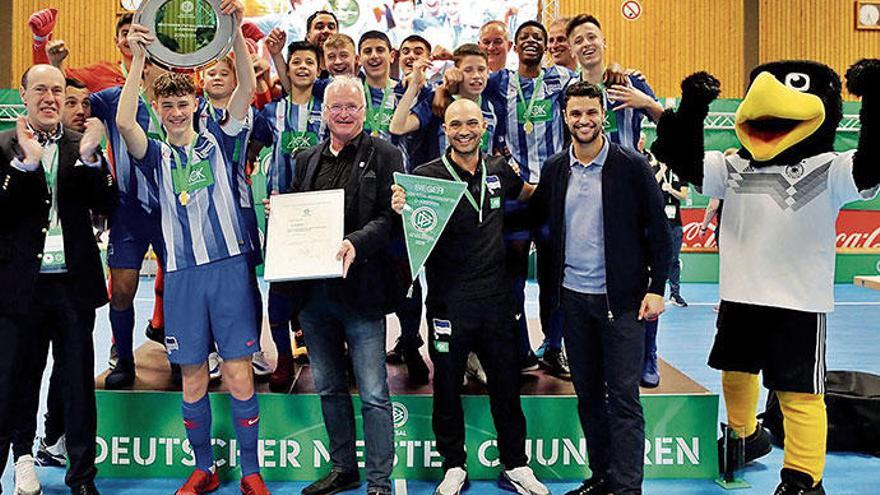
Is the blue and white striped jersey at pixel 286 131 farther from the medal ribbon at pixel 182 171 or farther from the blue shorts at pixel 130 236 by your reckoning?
the medal ribbon at pixel 182 171

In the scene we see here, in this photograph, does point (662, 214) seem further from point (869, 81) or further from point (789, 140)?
point (869, 81)

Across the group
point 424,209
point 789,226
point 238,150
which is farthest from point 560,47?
point 238,150

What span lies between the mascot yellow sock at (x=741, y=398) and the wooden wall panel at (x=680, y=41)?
12814 millimetres

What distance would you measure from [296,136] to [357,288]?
1.25m

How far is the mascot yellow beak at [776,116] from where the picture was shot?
11.6 ft

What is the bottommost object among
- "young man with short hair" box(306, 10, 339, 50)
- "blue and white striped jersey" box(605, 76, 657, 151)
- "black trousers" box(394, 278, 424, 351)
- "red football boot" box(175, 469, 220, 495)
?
"red football boot" box(175, 469, 220, 495)

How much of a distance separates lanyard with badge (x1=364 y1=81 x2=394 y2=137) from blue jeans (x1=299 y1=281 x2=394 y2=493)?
4.21 feet

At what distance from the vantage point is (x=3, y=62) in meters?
15.3

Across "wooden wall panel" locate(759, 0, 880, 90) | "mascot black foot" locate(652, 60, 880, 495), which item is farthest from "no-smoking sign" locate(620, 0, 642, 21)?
"mascot black foot" locate(652, 60, 880, 495)

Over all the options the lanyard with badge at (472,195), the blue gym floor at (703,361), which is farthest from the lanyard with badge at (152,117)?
the blue gym floor at (703,361)

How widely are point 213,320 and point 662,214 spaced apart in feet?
7.09

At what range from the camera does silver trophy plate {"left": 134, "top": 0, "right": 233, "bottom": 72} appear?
355 cm

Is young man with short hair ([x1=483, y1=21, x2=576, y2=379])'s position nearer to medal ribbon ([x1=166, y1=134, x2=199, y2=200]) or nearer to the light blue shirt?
the light blue shirt

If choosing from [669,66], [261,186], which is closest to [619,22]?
[669,66]
